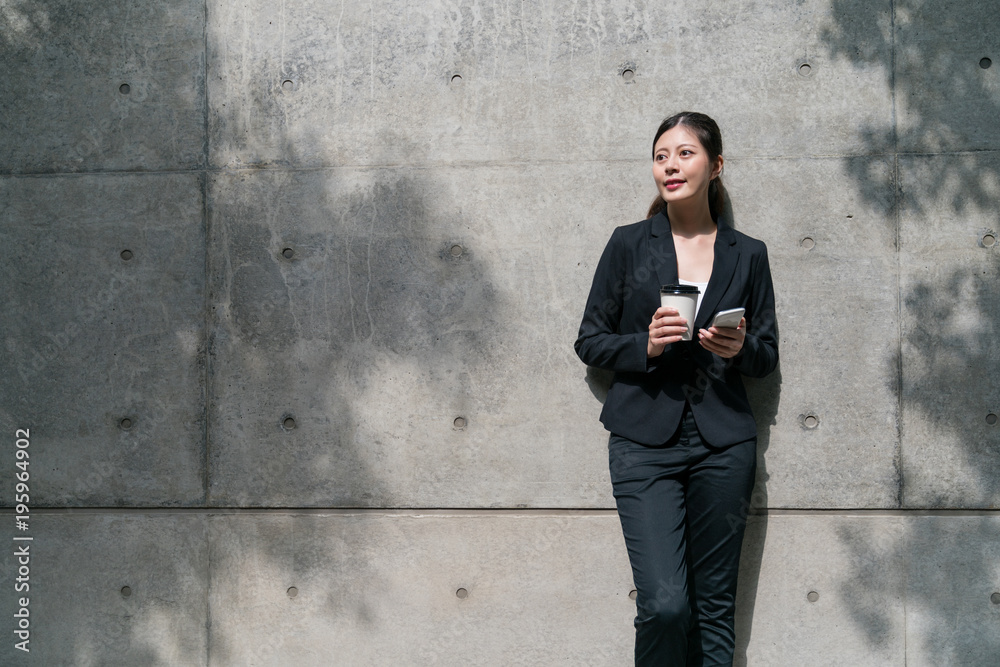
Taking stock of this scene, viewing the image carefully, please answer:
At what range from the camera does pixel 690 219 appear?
3.26m

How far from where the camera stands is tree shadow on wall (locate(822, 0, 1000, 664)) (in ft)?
11.3

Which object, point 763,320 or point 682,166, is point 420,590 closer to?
point 763,320

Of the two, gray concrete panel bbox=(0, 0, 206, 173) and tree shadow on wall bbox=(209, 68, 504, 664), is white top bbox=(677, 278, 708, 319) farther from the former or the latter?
gray concrete panel bbox=(0, 0, 206, 173)

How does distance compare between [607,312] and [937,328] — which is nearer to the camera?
[607,312]

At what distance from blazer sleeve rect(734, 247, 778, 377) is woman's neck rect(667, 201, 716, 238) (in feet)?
0.79

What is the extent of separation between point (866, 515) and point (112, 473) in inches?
130

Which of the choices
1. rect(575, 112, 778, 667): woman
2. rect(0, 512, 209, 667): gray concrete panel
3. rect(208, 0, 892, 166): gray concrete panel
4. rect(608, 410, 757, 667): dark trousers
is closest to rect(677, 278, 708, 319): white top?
rect(575, 112, 778, 667): woman

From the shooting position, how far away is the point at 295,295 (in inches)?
142

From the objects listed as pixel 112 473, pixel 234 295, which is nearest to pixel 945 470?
pixel 234 295

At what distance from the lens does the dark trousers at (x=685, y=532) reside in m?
2.89

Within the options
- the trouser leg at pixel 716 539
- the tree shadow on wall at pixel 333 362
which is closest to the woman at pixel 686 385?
the trouser leg at pixel 716 539

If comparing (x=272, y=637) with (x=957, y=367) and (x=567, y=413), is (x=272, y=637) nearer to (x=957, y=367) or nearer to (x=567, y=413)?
(x=567, y=413)

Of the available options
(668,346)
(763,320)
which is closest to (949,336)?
(763,320)

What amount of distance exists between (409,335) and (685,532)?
4.65 ft
